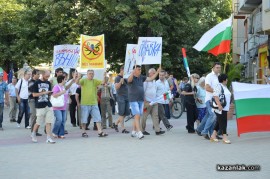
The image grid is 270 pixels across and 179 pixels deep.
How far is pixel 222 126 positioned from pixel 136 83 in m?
2.77

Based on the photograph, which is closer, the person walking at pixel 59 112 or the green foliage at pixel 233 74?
the person walking at pixel 59 112

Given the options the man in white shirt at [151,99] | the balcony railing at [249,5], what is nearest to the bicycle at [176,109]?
the man in white shirt at [151,99]

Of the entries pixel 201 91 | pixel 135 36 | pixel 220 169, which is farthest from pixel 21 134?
pixel 135 36

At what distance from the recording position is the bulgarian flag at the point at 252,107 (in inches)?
514

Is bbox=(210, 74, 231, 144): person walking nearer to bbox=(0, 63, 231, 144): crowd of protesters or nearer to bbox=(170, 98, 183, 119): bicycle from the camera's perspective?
bbox=(0, 63, 231, 144): crowd of protesters

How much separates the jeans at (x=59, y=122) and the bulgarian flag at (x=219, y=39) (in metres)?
4.16

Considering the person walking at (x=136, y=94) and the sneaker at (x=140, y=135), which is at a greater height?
the person walking at (x=136, y=94)

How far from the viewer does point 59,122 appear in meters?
13.9

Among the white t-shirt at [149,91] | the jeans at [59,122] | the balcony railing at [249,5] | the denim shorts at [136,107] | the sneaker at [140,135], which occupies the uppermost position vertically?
the balcony railing at [249,5]

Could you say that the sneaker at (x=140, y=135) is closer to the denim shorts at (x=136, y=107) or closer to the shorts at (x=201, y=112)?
the denim shorts at (x=136, y=107)

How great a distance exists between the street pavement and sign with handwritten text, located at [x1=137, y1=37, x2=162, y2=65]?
85.5 inches

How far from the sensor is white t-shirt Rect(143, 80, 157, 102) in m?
14.3

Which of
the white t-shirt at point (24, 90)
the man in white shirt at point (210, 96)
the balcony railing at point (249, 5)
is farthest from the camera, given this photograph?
the balcony railing at point (249, 5)

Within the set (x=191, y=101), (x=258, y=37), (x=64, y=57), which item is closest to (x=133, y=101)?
(x=191, y=101)
